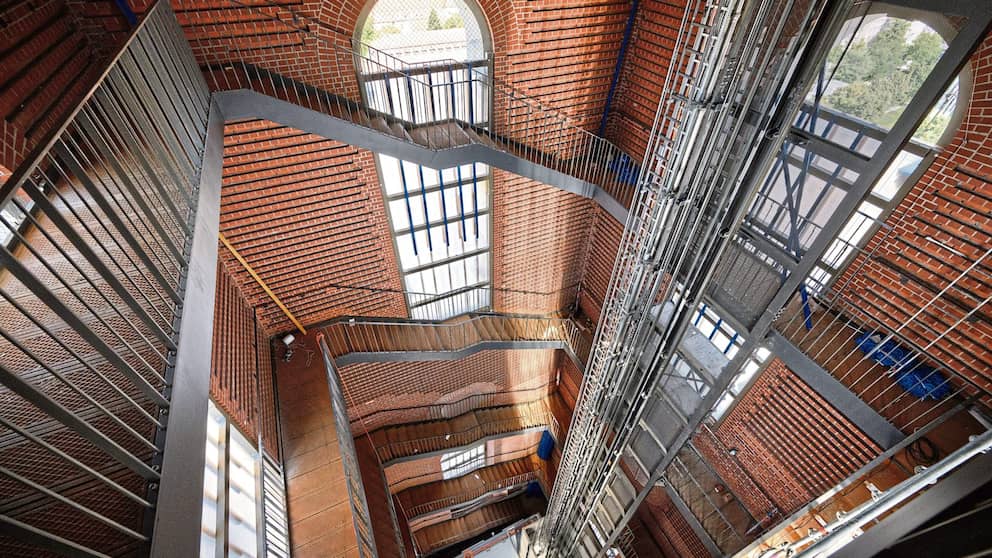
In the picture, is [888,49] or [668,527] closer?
[888,49]

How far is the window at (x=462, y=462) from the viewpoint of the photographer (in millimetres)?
12133

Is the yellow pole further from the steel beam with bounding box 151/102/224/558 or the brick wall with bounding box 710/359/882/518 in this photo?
the brick wall with bounding box 710/359/882/518

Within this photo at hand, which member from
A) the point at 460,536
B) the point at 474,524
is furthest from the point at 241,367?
the point at 474,524

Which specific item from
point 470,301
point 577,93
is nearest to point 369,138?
point 577,93

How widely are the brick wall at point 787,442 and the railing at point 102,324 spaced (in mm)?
6903

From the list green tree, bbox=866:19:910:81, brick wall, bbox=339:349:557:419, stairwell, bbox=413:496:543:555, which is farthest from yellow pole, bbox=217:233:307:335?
stairwell, bbox=413:496:543:555

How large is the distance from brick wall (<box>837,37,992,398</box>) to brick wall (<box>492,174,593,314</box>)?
497 cm

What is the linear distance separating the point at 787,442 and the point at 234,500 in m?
7.05

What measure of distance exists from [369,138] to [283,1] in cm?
168

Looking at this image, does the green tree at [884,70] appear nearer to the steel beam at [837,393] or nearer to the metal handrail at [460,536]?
the steel beam at [837,393]

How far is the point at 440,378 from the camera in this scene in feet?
34.9

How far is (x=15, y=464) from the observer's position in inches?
99.6

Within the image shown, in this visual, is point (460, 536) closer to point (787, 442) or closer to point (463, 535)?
point (463, 535)

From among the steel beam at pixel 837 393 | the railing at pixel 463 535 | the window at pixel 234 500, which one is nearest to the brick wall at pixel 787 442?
the steel beam at pixel 837 393
